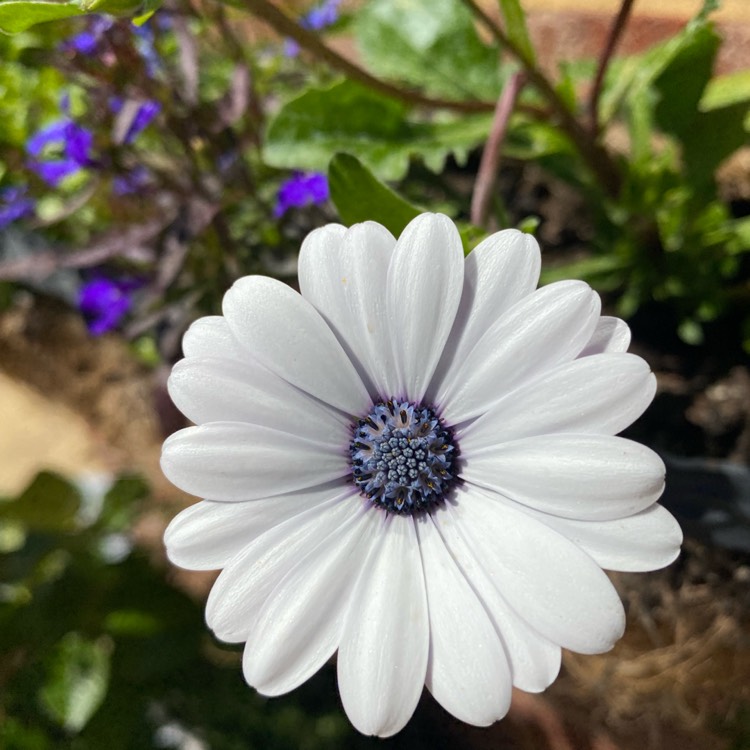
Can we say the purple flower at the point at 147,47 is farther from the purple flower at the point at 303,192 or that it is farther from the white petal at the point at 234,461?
the white petal at the point at 234,461

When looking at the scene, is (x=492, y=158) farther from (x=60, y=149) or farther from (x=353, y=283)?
(x=60, y=149)

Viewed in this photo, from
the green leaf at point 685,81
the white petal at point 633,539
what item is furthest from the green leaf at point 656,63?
the white petal at point 633,539

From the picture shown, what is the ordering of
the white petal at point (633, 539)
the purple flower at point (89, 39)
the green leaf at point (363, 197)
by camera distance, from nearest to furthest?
the white petal at point (633, 539)
the green leaf at point (363, 197)
the purple flower at point (89, 39)

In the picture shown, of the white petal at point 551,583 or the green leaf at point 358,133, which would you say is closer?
the white petal at point 551,583

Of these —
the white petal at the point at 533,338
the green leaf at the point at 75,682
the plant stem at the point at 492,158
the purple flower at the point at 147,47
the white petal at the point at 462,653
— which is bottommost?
the green leaf at the point at 75,682

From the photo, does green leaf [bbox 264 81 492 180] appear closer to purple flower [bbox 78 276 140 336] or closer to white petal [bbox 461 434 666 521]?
purple flower [bbox 78 276 140 336]

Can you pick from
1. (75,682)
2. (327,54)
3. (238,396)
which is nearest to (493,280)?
(238,396)

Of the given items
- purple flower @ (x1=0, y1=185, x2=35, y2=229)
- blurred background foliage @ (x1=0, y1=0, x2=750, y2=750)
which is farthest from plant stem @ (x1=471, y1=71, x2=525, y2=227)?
purple flower @ (x1=0, y1=185, x2=35, y2=229)

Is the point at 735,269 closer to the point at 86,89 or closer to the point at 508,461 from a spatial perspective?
the point at 508,461
